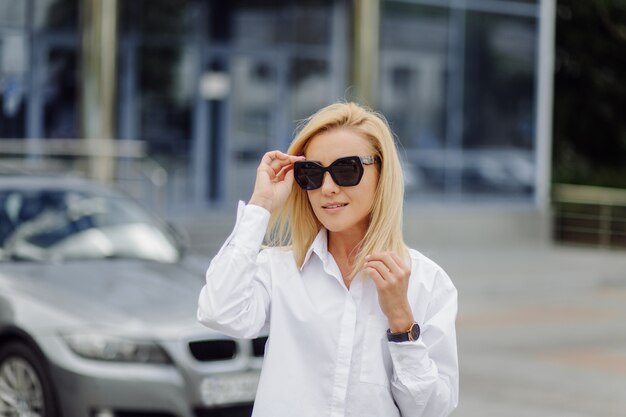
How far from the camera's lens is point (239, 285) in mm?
2947

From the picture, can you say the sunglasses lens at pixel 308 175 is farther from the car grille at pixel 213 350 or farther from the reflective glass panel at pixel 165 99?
the reflective glass panel at pixel 165 99

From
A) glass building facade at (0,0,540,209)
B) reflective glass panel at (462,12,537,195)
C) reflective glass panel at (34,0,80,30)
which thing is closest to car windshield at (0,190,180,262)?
reflective glass panel at (34,0,80,30)

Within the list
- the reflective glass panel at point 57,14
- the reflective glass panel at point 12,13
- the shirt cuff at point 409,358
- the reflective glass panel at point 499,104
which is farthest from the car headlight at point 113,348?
the reflective glass panel at point 499,104

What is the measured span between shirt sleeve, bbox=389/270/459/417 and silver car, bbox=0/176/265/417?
3551mm

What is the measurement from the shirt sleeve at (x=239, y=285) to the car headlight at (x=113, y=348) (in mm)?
3457

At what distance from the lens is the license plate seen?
6.43m

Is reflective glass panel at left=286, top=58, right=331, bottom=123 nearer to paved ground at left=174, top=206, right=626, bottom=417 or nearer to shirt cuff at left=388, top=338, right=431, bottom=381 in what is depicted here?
paved ground at left=174, top=206, right=626, bottom=417

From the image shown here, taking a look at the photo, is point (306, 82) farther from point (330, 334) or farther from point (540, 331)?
point (330, 334)

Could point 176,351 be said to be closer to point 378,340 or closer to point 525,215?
point 378,340

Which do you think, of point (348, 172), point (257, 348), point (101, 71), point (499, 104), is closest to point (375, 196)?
point (348, 172)

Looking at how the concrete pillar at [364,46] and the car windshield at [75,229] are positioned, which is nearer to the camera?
the car windshield at [75,229]

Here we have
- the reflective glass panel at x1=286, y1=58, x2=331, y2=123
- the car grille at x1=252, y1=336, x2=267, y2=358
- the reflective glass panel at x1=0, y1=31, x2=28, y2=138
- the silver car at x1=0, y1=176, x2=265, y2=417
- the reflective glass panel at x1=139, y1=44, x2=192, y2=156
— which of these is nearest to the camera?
the silver car at x1=0, y1=176, x2=265, y2=417

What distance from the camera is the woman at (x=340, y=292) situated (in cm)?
288

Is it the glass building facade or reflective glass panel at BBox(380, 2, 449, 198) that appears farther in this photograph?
reflective glass panel at BBox(380, 2, 449, 198)
